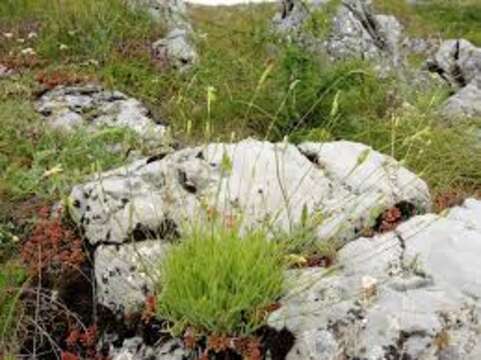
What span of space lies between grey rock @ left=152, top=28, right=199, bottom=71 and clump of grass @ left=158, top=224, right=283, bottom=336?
739 cm

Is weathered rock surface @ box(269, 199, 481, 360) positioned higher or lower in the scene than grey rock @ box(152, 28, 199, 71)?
higher

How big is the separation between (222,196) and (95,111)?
4.13 meters

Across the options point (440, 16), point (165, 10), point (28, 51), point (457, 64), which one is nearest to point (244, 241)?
point (28, 51)

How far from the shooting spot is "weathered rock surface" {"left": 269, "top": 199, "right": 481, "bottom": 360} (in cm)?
460

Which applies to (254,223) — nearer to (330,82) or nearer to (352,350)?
(352,350)

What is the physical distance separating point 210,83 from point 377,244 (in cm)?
618

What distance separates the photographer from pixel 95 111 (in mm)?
9633

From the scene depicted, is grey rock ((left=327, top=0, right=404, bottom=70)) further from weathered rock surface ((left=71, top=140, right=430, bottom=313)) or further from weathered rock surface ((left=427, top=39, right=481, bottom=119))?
weathered rock surface ((left=71, top=140, right=430, bottom=313))

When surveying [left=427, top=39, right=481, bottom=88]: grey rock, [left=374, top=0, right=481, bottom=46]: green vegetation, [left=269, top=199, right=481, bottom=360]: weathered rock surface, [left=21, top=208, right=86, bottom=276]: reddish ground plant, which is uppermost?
[left=269, top=199, right=481, bottom=360]: weathered rock surface

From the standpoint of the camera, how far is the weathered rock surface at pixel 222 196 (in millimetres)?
5430

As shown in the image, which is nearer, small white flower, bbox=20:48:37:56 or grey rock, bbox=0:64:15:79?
grey rock, bbox=0:64:15:79

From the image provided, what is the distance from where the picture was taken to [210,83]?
11.2 meters

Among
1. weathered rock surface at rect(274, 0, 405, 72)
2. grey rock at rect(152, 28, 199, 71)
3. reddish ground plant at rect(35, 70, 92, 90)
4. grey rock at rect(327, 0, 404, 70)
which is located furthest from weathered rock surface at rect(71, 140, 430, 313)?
grey rock at rect(327, 0, 404, 70)

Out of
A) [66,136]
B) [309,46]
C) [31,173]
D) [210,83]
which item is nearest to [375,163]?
[31,173]
